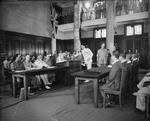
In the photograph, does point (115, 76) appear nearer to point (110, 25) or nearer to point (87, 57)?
point (87, 57)

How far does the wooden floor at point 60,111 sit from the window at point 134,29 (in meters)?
8.69

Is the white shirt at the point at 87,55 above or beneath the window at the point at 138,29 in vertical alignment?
beneath

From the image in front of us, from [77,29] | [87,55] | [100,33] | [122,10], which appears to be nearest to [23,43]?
[77,29]

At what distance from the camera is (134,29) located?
11.9m

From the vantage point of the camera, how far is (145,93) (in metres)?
3.23

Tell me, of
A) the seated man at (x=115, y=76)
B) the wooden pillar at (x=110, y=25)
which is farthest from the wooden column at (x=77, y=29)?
the seated man at (x=115, y=76)

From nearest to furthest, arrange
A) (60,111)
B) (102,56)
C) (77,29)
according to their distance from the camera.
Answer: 1. (60,111)
2. (102,56)
3. (77,29)

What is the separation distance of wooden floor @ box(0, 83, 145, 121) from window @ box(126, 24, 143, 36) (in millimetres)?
8691

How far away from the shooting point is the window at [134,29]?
11.6m

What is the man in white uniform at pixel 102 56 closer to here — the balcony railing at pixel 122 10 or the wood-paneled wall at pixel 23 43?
the balcony railing at pixel 122 10

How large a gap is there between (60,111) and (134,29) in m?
10.3

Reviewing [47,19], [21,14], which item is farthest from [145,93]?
[47,19]

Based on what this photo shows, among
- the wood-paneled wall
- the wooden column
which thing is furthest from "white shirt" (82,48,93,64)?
the wood-paneled wall

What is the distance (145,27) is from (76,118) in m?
10.5
